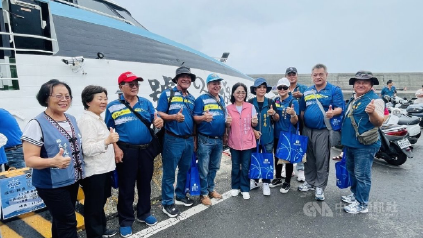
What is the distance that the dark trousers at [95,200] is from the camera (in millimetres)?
2713

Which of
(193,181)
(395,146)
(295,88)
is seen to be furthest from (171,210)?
(395,146)

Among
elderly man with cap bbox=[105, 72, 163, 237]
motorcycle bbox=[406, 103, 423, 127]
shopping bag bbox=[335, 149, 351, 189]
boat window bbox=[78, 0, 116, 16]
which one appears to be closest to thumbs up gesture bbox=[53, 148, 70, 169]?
elderly man with cap bbox=[105, 72, 163, 237]

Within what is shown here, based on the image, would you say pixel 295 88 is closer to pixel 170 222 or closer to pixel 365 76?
pixel 365 76

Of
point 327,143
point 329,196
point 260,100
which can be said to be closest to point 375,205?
point 329,196

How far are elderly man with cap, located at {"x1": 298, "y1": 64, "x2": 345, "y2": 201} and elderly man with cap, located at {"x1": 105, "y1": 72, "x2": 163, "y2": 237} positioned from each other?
2.50 meters

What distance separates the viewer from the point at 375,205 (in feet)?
13.0

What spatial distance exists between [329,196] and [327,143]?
1000 mm

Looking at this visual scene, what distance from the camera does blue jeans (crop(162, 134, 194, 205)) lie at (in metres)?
3.58

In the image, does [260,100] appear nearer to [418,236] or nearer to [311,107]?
[311,107]

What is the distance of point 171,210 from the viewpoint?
140 inches

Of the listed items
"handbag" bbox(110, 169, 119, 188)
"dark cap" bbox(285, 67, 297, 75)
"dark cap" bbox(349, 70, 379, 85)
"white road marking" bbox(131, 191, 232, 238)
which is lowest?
"white road marking" bbox(131, 191, 232, 238)

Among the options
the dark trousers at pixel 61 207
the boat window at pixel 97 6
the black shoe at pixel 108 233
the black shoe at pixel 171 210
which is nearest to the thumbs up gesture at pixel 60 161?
the dark trousers at pixel 61 207

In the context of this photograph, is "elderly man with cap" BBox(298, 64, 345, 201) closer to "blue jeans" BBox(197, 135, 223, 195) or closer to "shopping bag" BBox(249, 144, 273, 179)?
"shopping bag" BBox(249, 144, 273, 179)

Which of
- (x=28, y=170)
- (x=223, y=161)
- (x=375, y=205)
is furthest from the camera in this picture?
(x=223, y=161)
